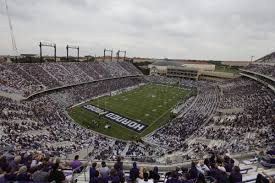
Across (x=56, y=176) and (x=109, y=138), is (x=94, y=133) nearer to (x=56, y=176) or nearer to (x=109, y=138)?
(x=109, y=138)

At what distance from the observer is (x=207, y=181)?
26.6 ft

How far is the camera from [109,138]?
31.8 m

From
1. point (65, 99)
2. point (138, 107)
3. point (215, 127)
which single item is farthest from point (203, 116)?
point (65, 99)

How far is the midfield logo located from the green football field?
82 centimetres

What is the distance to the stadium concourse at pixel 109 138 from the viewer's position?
27.1 ft

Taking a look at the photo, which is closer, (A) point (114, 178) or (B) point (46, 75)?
(A) point (114, 178)

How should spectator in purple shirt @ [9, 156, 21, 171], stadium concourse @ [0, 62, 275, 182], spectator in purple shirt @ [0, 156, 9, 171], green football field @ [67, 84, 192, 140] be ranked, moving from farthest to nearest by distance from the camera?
green football field @ [67, 84, 192, 140] < stadium concourse @ [0, 62, 275, 182] < spectator in purple shirt @ [0, 156, 9, 171] < spectator in purple shirt @ [9, 156, 21, 171]

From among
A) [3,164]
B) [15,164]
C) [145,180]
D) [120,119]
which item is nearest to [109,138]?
[120,119]

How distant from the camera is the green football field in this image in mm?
35362

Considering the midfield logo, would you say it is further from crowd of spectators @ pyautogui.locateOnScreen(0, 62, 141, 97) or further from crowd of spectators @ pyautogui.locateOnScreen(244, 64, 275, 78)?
crowd of spectators @ pyautogui.locateOnScreen(244, 64, 275, 78)

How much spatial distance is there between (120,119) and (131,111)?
5929mm

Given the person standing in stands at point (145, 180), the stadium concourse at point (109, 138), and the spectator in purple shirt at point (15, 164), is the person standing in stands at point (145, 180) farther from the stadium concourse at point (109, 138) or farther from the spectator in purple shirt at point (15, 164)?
the spectator in purple shirt at point (15, 164)

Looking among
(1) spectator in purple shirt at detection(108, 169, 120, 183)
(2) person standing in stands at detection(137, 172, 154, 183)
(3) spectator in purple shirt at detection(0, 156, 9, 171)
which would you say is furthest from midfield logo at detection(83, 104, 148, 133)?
(1) spectator in purple shirt at detection(108, 169, 120, 183)

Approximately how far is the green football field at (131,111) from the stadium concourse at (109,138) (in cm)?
208
